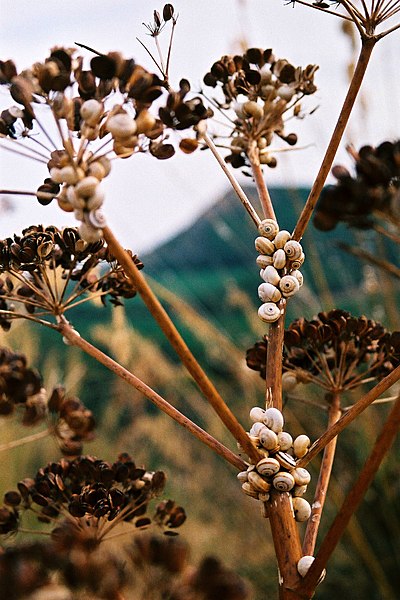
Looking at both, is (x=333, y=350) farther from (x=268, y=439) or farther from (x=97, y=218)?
(x=97, y=218)

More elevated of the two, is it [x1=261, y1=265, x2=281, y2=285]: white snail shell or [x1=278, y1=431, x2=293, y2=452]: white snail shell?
[x1=261, y1=265, x2=281, y2=285]: white snail shell

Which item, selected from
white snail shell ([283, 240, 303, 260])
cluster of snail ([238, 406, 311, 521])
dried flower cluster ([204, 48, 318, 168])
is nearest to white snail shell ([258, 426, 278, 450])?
cluster of snail ([238, 406, 311, 521])

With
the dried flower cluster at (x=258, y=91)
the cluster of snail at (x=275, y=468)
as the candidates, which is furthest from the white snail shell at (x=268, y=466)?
the dried flower cluster at (x=258, y=91)

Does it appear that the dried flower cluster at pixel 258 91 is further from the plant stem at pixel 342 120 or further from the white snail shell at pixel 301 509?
the white snail shell at pixel 301 509

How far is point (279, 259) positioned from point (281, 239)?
12 mm

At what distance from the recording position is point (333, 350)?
1.75ft

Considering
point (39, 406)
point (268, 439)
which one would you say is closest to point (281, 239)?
point (268, 439)

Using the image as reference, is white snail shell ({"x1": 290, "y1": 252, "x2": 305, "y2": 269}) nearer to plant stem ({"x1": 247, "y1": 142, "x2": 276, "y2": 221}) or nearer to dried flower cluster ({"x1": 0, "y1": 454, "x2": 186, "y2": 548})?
plant stem ({"x1": 247, "y1": 142, "x2": 276, "y2": 221})

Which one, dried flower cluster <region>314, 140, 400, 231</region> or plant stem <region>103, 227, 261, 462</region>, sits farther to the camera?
dried flower cluster <region>314, 140, 400, 231</region>

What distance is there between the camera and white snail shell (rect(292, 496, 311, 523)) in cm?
41

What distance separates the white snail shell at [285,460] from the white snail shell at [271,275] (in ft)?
0.33

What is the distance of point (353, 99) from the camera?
43 centimetres

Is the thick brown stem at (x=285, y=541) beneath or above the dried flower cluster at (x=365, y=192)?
beneath

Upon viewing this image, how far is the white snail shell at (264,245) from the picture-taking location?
1.44 ft
